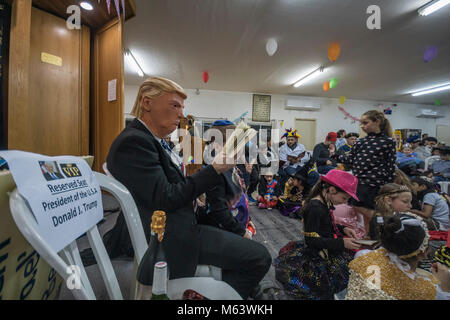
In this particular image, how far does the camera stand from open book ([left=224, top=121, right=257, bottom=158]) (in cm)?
75

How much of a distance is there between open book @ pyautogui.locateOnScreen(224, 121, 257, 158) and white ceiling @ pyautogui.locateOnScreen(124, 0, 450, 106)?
2.52 m

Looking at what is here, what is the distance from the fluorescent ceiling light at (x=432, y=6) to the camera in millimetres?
2396

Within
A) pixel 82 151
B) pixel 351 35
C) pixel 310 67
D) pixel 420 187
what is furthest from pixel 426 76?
pixel 82 151

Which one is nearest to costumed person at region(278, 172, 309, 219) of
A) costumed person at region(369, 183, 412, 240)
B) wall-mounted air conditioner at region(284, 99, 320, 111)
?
costumed person at region(369, 183, 412, 240)

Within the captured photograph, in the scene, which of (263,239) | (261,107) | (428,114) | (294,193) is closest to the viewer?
(263,239)

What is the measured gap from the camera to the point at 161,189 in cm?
67

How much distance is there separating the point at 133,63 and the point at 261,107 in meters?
4.23

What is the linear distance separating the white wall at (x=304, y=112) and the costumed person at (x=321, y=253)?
580 centimetres

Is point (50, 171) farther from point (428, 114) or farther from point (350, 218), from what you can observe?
point (428, 114)

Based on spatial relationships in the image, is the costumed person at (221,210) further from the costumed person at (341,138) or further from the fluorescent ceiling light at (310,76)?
the costumed person at (341,138)

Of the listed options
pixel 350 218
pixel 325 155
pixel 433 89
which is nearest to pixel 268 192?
pixel 325 155

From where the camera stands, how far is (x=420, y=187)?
2.65 m

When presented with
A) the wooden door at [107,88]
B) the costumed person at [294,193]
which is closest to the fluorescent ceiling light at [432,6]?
the costumed person at [294,193]

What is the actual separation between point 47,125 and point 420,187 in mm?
4792
